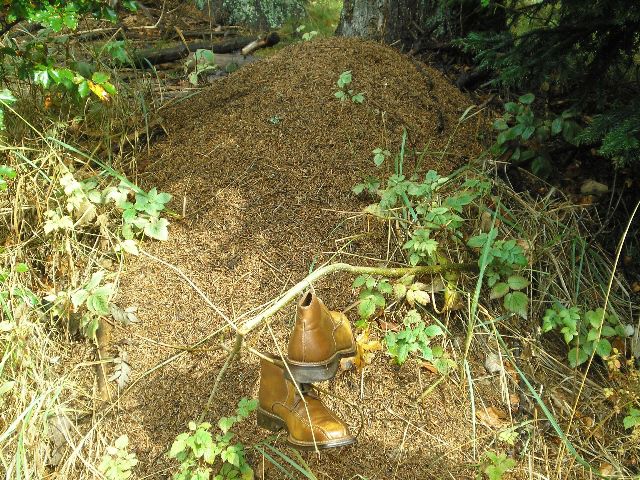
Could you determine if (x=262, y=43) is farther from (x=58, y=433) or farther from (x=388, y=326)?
(x=58, y=433)

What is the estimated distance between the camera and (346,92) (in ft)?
9.61

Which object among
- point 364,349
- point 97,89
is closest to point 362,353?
point 364,349

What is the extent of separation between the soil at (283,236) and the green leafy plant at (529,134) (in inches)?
6.3

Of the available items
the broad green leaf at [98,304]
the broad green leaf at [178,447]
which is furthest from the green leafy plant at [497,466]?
the broad green leaf at [98,304]

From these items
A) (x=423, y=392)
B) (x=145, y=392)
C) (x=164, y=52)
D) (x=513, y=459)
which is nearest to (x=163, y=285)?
(x=145, y=392)

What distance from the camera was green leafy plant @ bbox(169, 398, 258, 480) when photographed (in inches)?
73.0

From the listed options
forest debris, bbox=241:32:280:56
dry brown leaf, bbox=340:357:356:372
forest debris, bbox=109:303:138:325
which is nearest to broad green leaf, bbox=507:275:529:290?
dry brown leaf, bbox=340:357:356:372

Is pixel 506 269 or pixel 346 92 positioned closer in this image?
pixel 506 269

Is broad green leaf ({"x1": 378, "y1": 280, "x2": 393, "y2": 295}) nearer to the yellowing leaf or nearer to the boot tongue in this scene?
the boot tongue

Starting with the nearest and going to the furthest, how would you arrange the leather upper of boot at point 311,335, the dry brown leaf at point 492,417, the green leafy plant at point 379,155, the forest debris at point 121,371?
the leather upper of boot at point 311,335 < the dry brown leaf at point 492,417 < the forest debris at point 121,371 < the green leafy plant at point 379,155

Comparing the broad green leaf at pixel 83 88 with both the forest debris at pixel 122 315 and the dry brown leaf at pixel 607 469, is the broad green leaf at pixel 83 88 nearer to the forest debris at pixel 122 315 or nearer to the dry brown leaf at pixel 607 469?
the forest debris at pixel 122 315

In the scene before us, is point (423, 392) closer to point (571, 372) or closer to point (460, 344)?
point (460, 344)

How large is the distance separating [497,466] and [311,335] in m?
0.77

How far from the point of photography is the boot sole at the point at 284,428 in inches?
72.2
